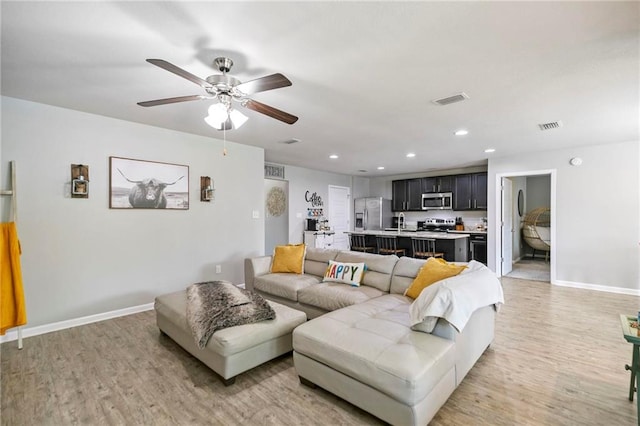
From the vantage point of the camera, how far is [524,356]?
2641 mm

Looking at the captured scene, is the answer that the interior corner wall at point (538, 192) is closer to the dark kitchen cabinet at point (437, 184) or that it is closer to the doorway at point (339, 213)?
the dark kitchen cabinet at point (437, 184)

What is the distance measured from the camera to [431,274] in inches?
111

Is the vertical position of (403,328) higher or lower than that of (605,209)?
lower

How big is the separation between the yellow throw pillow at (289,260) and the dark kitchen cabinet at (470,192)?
4913mm

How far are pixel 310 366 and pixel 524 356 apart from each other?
6.51 feet

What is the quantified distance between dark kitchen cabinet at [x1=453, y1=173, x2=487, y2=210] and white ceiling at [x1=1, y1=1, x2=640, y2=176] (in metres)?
3.21

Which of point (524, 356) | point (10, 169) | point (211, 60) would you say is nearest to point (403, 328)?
point (524, 356)

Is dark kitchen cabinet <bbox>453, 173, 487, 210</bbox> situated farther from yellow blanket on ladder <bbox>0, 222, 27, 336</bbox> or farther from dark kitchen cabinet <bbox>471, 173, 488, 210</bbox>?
yellow blanket on ladder <bbox>0, 222, 27, 336</bbox>

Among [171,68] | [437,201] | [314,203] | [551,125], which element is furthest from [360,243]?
[171,68]

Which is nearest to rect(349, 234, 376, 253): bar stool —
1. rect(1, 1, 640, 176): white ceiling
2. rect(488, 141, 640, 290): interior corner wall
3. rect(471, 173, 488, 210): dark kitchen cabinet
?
rect(471, 173, 488, 210): dark kitchen cabinet

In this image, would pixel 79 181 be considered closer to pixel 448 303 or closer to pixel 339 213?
pixel 448 303

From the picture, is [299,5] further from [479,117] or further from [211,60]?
[479,117]

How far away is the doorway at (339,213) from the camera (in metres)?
8.20

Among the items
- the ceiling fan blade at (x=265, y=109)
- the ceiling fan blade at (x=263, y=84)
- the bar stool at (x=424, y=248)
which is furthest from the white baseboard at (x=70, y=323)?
the bar stool at (x=424, y=248)
